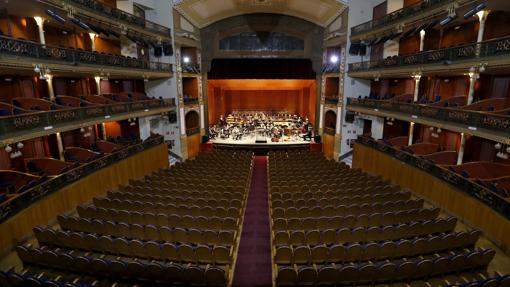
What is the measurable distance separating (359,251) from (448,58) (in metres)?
10.2

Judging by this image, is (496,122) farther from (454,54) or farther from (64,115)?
(64,115)

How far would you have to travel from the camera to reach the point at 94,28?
12992 millimetres

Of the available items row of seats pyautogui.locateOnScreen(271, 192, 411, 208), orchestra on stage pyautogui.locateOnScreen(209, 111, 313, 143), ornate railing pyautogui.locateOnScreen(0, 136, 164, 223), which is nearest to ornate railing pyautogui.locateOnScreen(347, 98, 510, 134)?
row of seats pyautogui.locateOnScreen(271, 192, 411, 208)

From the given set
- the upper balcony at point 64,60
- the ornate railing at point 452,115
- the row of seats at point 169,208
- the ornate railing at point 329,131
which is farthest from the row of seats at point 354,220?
the ornate railing at point 329,131

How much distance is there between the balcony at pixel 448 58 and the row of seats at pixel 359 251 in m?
7.22

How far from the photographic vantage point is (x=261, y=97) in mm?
30719

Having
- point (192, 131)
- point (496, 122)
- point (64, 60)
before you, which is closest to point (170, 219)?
point (64, 60)

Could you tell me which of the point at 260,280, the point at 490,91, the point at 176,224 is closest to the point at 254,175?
the point at 176,224

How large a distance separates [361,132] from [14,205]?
65.4 ft

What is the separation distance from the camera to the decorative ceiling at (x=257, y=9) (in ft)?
64.2

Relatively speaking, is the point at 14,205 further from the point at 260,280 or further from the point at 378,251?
the point at 378,251

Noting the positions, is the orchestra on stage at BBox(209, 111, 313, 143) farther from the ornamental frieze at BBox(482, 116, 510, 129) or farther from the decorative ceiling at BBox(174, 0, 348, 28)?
the ornamental frieze at BBox(482, 116, 510, 129)

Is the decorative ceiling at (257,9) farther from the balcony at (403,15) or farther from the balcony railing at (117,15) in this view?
the balcony at (403,15)

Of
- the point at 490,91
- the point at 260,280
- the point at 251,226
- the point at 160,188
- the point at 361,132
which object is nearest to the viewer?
the point at 260,280
